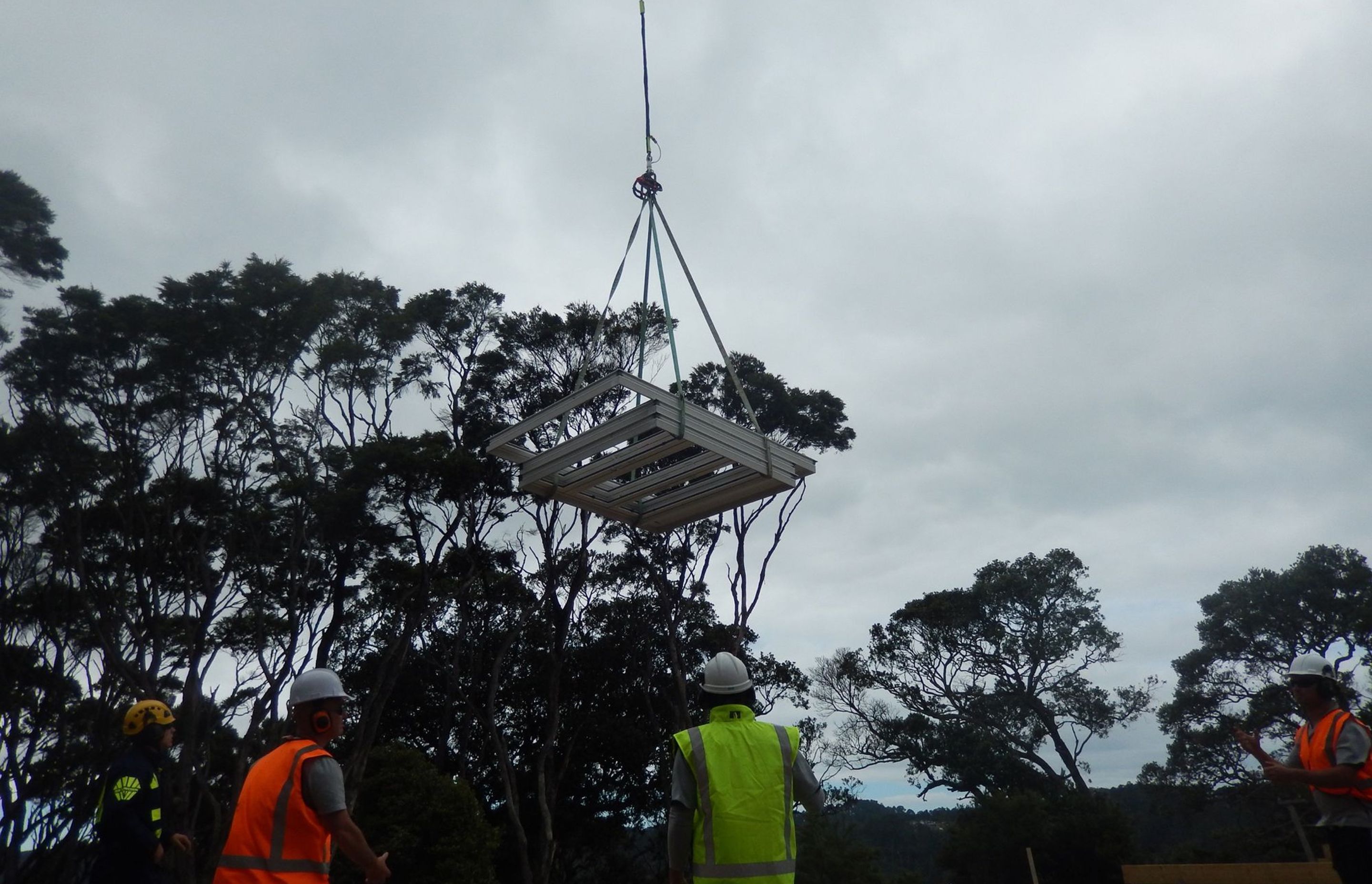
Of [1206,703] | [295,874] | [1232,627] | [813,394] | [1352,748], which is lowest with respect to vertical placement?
[295,874]

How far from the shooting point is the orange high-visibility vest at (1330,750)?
3.68m

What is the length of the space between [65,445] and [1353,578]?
3275cm

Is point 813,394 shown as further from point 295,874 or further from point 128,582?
point 295,874

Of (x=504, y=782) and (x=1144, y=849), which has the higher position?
(x=504, y=782)

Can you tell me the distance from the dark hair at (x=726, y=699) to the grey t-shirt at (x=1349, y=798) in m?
2.38

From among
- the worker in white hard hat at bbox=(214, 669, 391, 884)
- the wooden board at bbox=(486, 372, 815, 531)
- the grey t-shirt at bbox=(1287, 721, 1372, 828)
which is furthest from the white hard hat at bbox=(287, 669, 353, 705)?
the grey t-shirt at bbox=(1287, 721, 1372, 828)

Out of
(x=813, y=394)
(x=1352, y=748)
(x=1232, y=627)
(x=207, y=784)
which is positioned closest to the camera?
(x=1352, y=748)

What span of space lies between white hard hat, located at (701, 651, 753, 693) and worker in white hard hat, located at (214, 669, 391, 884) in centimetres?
120

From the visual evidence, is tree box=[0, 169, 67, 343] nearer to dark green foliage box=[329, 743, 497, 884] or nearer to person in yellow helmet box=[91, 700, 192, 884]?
dark green foliage box=[329, 743, 497, 884]

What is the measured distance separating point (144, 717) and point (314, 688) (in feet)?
5.68

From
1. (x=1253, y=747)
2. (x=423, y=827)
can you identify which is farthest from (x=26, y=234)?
(x=1253, y=747)

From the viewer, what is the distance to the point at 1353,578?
2733cm

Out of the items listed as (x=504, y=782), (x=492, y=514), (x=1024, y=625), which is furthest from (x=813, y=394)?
(x=1024, y=625)

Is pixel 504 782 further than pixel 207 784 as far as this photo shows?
Yes
